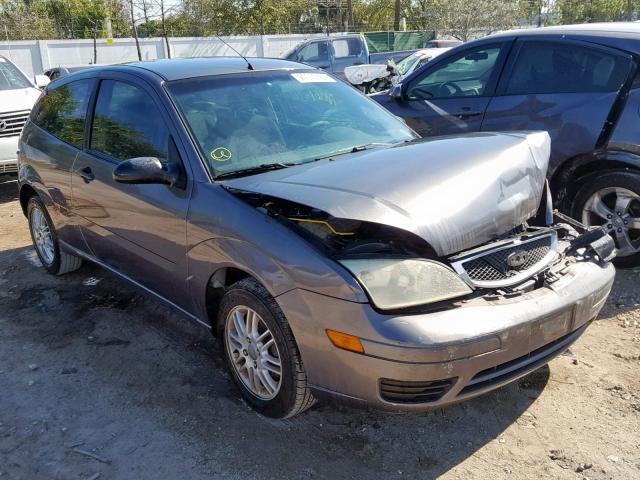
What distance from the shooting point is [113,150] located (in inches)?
156

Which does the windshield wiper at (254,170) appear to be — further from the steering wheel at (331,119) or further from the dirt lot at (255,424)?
the dirt lot at (255,424)

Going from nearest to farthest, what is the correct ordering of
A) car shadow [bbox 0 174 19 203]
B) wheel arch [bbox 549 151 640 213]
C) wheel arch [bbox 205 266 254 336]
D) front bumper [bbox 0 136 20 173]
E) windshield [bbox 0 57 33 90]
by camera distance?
wheel arch [bbox 205 266 254 336]
wheel arch [bbox 549 151 640 213]
front bumper [bbox 0 136 20 173]
car shadow [bbox 0 174 19 203]
windshield [bbox 0 57 33 90]

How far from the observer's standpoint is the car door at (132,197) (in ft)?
11.1

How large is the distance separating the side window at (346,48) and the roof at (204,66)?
13879mm

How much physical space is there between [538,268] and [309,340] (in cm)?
112

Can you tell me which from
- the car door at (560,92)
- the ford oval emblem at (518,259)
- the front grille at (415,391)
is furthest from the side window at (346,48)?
the front grille at (415,391)

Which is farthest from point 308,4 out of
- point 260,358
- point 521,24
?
point 260,358

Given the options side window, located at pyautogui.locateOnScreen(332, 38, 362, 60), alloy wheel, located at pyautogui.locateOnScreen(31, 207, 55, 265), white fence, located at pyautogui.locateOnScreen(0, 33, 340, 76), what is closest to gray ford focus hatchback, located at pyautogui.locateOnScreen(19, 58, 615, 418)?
alloy wheel, located at pyautogui.locateOnScreen(31, 207, 55, 265)

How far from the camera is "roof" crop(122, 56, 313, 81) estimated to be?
3.74m

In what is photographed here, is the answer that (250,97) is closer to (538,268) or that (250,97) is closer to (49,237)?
(538,268)

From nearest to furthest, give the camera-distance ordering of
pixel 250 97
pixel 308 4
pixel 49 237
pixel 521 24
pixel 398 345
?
pixel 398 345
pixel 250 97
pixel 49 237
pixel 521 24
pixel 308 4

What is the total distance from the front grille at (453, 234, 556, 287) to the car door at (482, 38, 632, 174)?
2099 millimetres

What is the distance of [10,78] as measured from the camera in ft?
31.1

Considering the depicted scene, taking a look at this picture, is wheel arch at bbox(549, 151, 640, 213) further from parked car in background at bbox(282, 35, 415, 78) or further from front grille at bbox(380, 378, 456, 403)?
parked car in background at bbox(282, 35, 415, 78)
